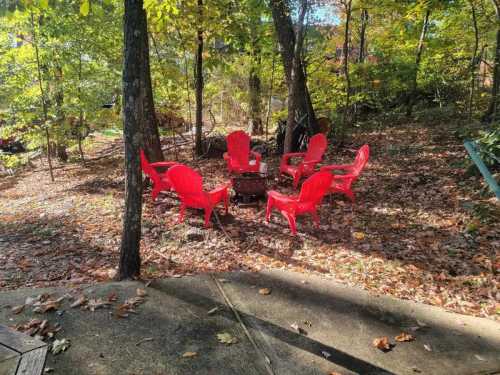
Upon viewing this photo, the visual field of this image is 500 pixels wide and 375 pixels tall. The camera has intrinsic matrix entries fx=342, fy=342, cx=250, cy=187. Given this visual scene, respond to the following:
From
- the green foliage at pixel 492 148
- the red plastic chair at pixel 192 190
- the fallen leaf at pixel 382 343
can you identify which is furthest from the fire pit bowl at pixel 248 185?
the green foliage at pixel 492 148

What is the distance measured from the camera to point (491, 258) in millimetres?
3504

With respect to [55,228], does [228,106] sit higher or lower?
higher

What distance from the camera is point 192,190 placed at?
179 inches

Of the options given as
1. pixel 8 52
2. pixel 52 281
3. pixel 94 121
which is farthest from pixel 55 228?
pixel 8 52

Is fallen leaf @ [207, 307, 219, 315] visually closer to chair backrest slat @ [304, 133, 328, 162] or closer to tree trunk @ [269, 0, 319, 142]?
chair backrest slat @ [304, 133, 328, 162]

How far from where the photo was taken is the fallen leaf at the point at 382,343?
7.79 feet

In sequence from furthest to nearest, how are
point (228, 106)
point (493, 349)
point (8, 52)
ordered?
point (228, 106)
point (8, 52)
point (493, 349)

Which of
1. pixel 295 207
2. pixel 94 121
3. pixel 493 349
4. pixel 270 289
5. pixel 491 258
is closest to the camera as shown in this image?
pixel 493 349

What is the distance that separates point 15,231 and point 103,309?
11.0 feet

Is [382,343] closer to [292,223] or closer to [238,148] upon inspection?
[292,223]

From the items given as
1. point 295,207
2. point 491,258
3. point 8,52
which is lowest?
point 491,258

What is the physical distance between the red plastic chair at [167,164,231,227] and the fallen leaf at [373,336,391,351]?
270 cm

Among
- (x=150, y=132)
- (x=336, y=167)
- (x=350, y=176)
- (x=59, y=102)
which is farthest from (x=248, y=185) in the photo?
(x=59, y=102)

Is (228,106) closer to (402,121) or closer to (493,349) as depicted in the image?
(402,121)
